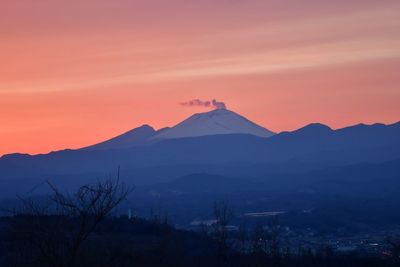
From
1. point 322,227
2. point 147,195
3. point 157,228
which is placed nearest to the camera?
point 157,228

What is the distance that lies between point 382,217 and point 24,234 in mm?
79429

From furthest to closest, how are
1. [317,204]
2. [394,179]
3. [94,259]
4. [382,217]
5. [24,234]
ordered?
[394,179] → [317,204] → [382,217] → [94,259] → [24,234]

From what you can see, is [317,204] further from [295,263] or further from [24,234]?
[24,234]

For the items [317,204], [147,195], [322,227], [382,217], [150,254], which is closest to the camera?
[150,254]

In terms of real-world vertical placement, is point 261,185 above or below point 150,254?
above

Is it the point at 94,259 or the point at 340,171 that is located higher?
the point at 340,171

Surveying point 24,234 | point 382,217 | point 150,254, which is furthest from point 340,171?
point 24,234

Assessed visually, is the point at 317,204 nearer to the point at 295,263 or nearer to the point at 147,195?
the point at 147,195

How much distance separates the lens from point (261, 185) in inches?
5989

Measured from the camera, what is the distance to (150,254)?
3191 cm

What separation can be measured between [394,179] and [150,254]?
11956 cm

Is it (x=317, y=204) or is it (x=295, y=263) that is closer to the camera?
(x=295, y=263)

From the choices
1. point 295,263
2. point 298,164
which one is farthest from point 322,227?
point 298,164

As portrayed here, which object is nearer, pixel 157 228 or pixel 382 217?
pixel 157 228
